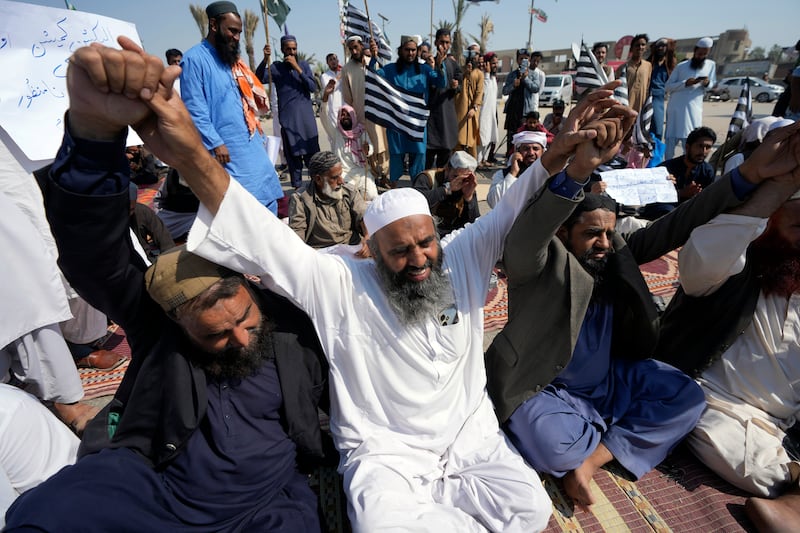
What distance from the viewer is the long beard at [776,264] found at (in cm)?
205

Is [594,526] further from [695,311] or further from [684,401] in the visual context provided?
[695,311]

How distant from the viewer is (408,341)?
1.88 metres

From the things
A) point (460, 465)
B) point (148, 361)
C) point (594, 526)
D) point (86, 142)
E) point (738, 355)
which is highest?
point (86, 142)

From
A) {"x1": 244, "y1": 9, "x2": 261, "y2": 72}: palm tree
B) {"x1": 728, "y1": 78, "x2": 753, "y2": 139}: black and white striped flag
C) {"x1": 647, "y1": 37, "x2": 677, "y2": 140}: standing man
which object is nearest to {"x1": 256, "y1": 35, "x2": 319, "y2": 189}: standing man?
{"x1": 647, "y1": 37, "x2": 677, "y2": 140}: standing man

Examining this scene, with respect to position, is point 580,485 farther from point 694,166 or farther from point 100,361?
A: point 694,166

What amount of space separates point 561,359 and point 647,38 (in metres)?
7.01

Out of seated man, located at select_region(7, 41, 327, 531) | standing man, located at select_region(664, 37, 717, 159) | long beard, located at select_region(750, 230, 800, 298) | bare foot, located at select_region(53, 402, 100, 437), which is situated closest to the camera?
seated man, located at select_region(7, 41, 327, 531)

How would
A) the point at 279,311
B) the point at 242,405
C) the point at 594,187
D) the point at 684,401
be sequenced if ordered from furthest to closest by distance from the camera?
the point at 594,187
the point at 684,401
the point at 279,311
the point at 242,405

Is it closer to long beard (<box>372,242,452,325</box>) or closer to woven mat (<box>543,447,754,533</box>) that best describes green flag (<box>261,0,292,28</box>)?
long beard (<box>372,242,452,325</box>)

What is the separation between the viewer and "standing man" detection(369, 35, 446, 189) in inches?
242

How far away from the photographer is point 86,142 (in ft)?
4.21

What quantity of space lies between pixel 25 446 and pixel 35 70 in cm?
216

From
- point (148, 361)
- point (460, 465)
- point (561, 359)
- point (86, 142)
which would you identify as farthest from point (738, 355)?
point (86, 142)

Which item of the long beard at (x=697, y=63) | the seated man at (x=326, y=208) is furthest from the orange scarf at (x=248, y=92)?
the long beard at (x=697, y=63)
